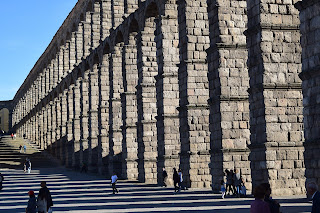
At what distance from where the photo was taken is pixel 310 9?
14.3m

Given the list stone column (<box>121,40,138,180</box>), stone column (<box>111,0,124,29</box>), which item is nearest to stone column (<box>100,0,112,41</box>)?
stone column (<box>111,0,124,29</box>)

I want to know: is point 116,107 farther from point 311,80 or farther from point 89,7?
point 311,80

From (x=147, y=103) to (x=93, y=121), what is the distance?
12.1 metres

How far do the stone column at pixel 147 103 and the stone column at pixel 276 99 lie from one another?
1057 centimetres

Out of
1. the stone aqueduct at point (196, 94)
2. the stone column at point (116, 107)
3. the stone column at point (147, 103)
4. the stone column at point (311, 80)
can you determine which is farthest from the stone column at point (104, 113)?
the stone column at point (311, 80)

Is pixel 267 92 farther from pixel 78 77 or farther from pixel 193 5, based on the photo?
pixel 78 77

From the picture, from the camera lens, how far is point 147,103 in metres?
27.5

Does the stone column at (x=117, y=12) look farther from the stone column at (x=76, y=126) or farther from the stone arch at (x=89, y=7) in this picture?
the stone column at (x=76, y=126)

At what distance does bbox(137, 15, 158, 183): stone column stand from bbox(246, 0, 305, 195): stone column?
1057 centimetres

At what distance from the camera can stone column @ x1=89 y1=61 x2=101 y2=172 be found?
127 feet

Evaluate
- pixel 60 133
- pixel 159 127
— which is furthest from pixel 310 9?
pixel 60 133

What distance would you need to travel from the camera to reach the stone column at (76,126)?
4449 centimetres

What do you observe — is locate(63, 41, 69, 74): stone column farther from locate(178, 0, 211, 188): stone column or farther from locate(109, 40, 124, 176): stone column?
locate(178, 0, 211, 188): stone column

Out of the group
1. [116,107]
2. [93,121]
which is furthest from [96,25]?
[116,107]
